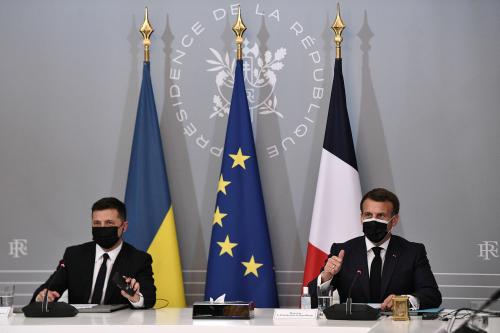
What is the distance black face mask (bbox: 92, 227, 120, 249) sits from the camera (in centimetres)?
492

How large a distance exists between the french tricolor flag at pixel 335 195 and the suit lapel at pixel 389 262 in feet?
2.81

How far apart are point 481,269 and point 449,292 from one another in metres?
0.28

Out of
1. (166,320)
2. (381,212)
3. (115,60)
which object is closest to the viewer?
(166,320)

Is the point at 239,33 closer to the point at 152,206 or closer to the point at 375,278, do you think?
the point at 152,206

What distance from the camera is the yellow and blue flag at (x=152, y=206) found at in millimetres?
5820

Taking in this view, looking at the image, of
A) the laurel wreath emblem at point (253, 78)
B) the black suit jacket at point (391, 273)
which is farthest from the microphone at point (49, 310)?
the laurel wreath emblem at point (253, 78)

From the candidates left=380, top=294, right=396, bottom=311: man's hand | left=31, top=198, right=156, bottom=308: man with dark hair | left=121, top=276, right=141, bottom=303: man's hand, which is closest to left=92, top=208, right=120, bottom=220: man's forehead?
left=31, top=198, right=156, bottom=308: man with dark hair

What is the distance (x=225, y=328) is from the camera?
147 inches

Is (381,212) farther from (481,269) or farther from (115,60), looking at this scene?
(115,60)

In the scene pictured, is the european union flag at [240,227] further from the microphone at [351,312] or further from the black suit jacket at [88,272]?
the microphone at [351,312]

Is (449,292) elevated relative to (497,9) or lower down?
lower down

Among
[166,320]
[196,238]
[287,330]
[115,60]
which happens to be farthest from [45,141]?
[287,330]

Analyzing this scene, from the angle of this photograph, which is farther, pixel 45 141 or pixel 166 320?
pixel 45 141

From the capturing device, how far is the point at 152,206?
19.3ft
